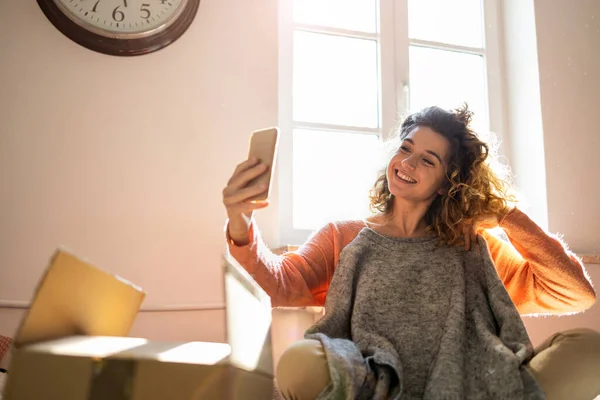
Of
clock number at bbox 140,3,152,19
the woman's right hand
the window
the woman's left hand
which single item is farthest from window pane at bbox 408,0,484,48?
the woman's right hand

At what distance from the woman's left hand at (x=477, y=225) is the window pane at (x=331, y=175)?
655 mm

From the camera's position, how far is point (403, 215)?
1.44m

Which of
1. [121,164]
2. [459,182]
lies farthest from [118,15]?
[459,182]

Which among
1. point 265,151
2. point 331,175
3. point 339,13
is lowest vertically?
point 265,151

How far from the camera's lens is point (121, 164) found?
1671mm

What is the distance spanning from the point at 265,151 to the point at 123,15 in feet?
3.07

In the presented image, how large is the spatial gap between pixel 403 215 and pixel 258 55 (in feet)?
2.38

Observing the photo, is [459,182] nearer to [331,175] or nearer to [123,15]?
[331,175]

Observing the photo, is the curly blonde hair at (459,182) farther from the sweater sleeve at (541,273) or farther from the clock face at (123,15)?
the clock face at (123,15)

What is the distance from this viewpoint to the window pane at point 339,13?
2.12 metres

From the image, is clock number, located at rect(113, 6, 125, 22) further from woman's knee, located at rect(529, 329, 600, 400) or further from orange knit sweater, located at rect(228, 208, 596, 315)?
woman's knee, located at rect(529, 329, 600, 400)

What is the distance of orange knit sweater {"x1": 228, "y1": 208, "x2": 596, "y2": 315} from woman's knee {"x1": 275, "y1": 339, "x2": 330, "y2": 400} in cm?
28

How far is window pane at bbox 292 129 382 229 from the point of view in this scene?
2002 millimetres

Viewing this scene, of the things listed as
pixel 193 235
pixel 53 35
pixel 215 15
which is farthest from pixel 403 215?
pixel 53 35
